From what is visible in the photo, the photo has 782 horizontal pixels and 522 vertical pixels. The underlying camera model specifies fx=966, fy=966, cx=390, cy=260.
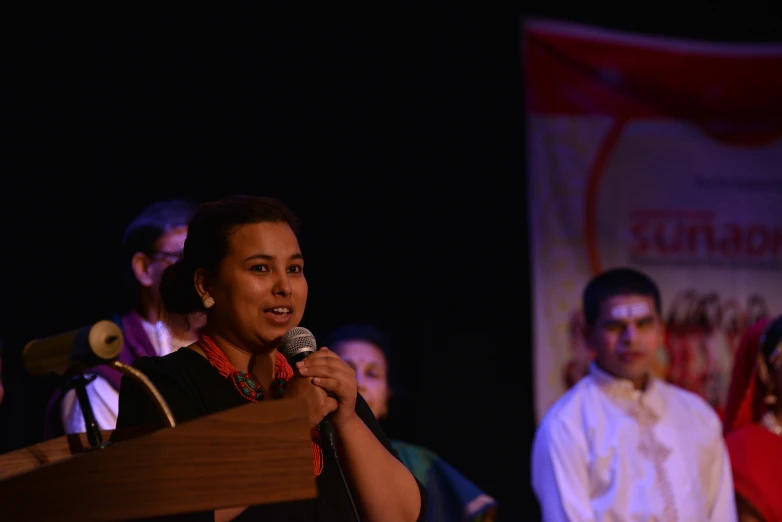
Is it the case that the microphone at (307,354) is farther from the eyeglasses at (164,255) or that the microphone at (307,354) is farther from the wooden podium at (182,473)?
the eyeglasses at (164,255)

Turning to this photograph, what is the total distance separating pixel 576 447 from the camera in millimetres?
3877

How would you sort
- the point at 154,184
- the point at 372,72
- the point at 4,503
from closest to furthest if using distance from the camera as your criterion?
the point at 4,503, the point at 154,184, the point at 372,72

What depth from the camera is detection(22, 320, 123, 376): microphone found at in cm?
126

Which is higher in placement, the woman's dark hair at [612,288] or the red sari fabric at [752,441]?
the woman's dark hair at [612,288]

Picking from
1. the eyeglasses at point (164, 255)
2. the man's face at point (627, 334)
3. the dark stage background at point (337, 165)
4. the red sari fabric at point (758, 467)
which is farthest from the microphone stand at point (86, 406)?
the red sari fabric at point (758, 467)

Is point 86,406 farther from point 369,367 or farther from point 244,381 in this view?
point 369,367

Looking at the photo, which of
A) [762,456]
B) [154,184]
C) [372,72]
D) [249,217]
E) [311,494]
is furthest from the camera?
[372,72]

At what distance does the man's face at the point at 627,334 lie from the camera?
4.05m

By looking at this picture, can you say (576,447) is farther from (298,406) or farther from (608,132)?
(298,406)


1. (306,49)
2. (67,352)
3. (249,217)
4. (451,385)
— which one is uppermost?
(306,49)

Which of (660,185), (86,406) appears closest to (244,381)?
(86,406)

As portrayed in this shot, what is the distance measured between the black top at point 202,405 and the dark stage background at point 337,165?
189 centimetres

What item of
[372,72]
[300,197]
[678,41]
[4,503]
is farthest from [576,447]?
[4,503]

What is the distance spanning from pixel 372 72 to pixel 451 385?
147 centimetres
